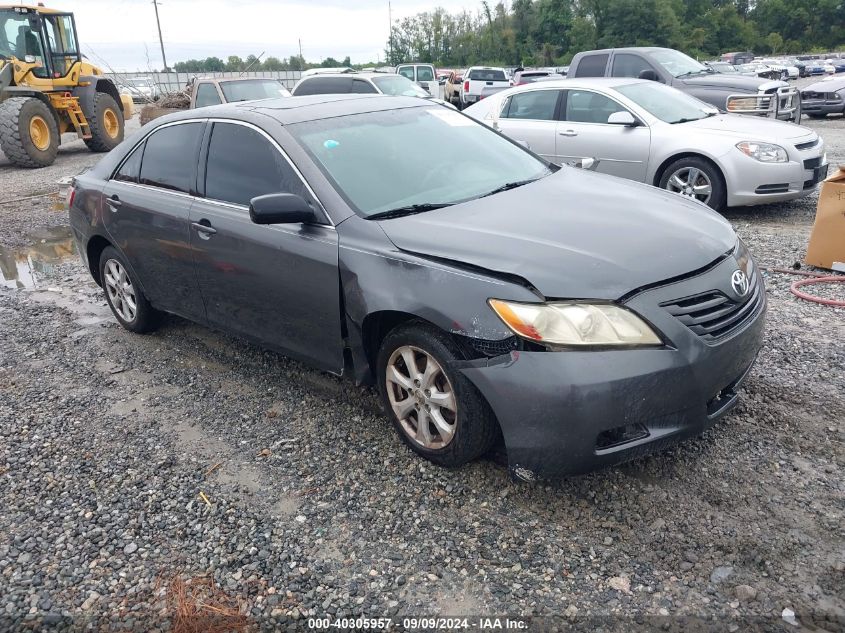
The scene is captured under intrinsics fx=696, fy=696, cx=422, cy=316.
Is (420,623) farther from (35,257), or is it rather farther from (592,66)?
(592,66)

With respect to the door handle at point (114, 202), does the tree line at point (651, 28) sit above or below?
above

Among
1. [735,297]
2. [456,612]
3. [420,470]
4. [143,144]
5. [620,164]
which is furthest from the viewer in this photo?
[620,164]

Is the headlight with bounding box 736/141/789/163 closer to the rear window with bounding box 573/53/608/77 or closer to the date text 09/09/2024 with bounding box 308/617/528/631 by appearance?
the rear window with bounding box 573/53/608/77

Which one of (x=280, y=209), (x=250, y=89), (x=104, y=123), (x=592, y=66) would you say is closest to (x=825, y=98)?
(x=592, y=66)

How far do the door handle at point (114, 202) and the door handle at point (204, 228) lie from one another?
1.04 metres

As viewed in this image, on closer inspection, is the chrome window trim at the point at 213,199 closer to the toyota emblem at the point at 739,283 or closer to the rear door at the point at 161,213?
the rear door at the point at 161,213

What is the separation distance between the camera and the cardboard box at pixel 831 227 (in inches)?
219

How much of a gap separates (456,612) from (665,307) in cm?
143

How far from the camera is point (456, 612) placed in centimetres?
251

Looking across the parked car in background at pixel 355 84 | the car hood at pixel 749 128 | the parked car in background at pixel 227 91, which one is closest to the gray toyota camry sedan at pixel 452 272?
the car hood at pixel 749 128

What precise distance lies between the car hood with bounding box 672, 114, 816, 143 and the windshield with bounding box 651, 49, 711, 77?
4.40 m

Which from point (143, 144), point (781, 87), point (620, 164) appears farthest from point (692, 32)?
point (143, 144)

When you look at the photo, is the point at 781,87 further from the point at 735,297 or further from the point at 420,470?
the point at 420,470

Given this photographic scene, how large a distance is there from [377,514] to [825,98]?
18.4 meters
